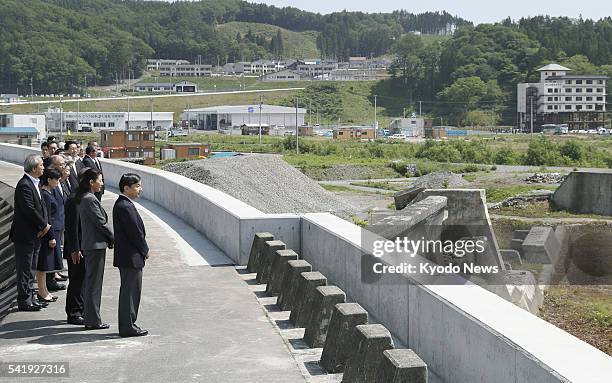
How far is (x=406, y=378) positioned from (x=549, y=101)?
160 metres

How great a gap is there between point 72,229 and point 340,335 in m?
3.44

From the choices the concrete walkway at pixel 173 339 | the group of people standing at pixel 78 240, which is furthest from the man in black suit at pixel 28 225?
the concrete walkway at pixel 173 339

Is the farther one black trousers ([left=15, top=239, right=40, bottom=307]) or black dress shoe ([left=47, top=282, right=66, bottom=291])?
black dress shoe ([left=47, top=282, right=66, bottom=291])

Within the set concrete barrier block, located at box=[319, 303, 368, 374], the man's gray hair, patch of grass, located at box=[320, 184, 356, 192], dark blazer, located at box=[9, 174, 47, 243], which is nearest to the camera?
concrete barrier block, located at box=[319, 303, 368, 374]

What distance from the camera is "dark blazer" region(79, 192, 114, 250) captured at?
31.1 ft

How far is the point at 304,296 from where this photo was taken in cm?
972

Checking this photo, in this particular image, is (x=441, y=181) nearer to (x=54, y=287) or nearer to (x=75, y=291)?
(x=54, y=287)

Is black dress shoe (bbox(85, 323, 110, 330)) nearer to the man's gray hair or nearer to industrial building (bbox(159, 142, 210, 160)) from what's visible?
the man's gray hair

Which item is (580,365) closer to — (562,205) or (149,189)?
(149,189)

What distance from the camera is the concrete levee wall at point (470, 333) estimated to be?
18.4ft

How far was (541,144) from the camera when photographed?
84938mm

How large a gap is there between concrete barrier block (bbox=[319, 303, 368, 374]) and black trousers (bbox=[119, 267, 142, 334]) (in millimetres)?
2113

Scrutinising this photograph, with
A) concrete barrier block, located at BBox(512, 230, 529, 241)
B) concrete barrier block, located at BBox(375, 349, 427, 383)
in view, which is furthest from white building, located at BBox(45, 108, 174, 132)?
concrete barrier block, located at BBox(375, 349, 427, 383)

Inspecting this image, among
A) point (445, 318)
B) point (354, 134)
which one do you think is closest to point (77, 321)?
point (445, 318)
